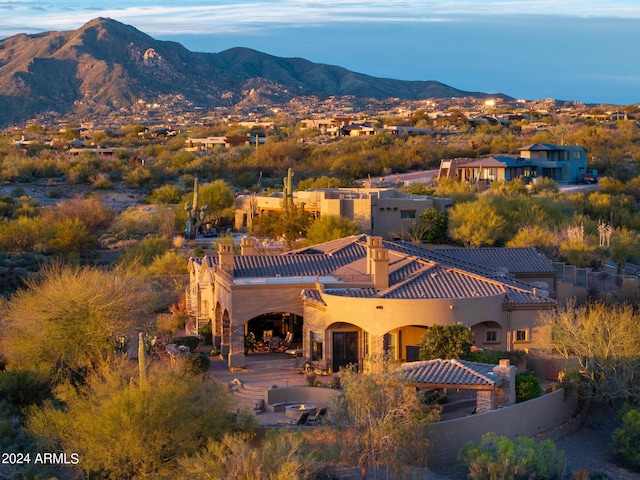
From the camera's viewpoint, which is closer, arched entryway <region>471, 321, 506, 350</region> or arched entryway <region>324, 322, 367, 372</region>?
arched entryway <region>324, 322, 367, 372</region>

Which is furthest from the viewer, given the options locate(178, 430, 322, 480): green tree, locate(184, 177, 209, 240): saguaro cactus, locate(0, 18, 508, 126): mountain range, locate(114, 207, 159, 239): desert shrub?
locate(0, 18, 508, 126): mountain range

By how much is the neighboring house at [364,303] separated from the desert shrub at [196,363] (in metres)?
0.94

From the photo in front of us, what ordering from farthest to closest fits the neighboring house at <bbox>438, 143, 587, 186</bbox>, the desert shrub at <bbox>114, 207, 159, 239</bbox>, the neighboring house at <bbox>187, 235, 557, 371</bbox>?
the neighboring house at <bbox>438, 143, 587, 186</bbox>
the desert shrub at <bbox>114, 207, 159, 239</bbox>
the neighboring house at <bbox>187, 235, 557, 371</bbox>

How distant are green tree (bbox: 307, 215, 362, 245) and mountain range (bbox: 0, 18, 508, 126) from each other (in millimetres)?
101732

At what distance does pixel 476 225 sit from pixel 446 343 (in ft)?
57.1

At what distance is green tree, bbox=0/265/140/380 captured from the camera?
27297mm

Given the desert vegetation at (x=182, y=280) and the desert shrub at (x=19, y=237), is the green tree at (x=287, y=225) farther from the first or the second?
the desert shrub at (x=19, y=237)

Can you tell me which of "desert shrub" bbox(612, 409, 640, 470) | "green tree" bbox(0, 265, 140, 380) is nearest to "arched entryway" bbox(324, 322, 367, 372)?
"green tree" bbox(0, 265, 140, 380)

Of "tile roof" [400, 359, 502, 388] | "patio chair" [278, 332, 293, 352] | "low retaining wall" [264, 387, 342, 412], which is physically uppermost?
"tile roof" [400, 359, 502, 388]

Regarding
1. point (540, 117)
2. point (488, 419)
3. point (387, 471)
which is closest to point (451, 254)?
point (488, 419)

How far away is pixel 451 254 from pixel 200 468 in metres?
18.6

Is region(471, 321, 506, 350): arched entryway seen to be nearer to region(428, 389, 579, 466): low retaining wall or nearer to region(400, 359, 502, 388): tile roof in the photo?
region(428, 389, 579, 466): low retaining wall

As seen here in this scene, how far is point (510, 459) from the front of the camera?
20922mm

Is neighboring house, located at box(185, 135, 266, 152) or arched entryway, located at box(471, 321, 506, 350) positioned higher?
arched entryway, located at box(471, 321, 506, 350)
